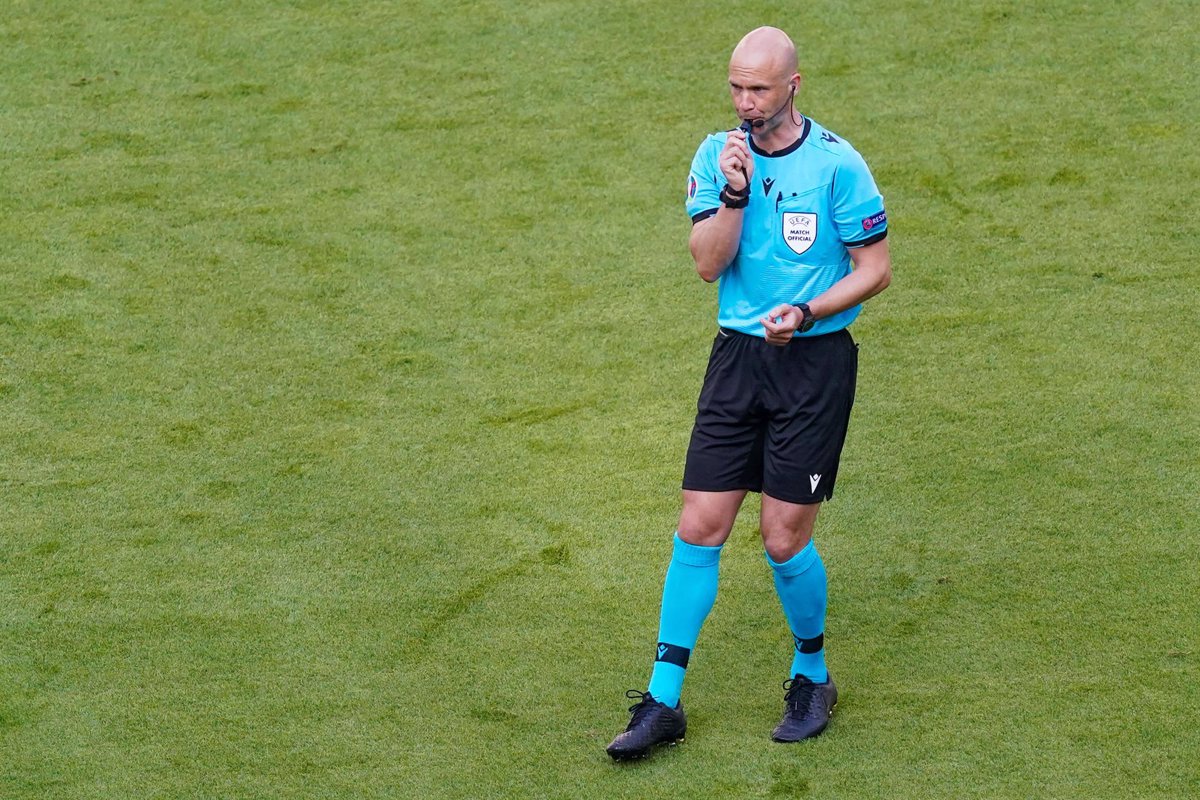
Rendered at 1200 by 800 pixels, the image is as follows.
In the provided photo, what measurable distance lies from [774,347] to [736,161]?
580 mm

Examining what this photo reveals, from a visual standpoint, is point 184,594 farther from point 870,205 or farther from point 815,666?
point 870,205

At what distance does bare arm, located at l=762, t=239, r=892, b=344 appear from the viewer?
4258 mm

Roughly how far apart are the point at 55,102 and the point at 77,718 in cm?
457

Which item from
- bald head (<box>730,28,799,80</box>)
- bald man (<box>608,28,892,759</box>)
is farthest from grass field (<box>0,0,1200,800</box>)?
bald head (<box>730,28,799,80</box>)

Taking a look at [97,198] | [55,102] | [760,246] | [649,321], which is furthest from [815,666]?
[55,102]

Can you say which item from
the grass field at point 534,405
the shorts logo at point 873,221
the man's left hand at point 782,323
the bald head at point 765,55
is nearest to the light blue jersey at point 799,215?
the shorts logo at point 873,221

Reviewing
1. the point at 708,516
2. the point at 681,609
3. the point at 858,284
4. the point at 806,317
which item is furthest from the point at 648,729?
the point at 858,284

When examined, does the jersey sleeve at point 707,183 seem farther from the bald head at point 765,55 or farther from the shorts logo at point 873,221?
the shorts logo at point 873,221

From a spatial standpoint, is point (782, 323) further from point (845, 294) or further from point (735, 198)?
point (735, 198)

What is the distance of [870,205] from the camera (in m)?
4.35

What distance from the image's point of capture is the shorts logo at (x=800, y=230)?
437 cm

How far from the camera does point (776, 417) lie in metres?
4.51

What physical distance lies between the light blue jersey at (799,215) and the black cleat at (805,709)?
1063mm

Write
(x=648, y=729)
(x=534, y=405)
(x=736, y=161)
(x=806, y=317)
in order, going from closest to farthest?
(x=736, y=161), (x=806, y=317), (x=648, y=729), (x=534, y=405)
